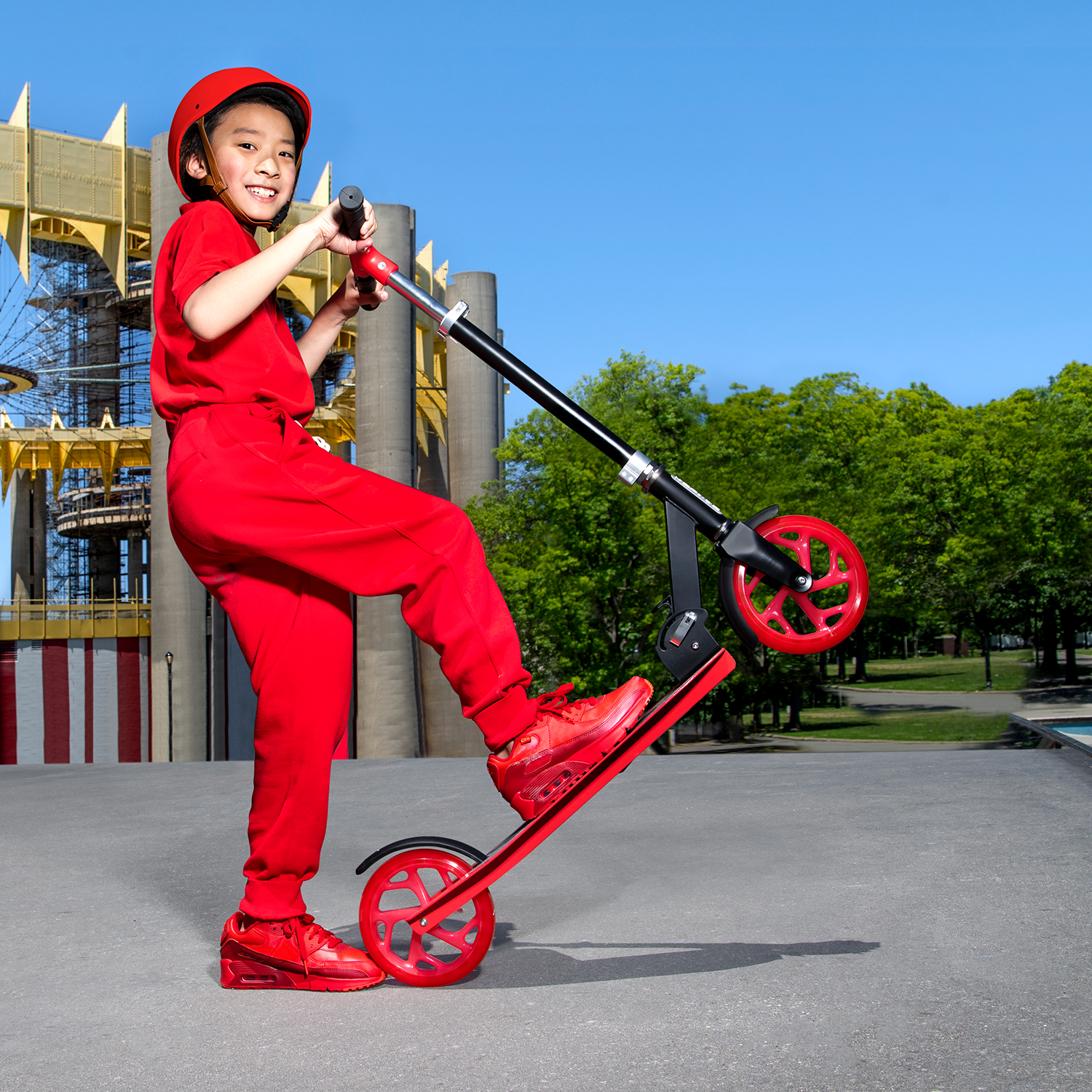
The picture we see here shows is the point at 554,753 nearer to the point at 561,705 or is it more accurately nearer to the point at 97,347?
the point at 561,705

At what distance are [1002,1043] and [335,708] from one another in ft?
5.84

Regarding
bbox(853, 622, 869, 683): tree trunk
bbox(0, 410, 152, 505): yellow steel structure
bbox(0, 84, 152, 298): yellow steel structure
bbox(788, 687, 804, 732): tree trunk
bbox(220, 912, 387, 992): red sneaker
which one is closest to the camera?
bbox(220, 912, 387, 992): red sneaker

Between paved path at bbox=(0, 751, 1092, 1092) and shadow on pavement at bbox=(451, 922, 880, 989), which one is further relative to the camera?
shadow on pavement at bbox=(451, 922, 880, 989)

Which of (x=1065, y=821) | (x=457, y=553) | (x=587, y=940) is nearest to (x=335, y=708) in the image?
(x=457, y=553)

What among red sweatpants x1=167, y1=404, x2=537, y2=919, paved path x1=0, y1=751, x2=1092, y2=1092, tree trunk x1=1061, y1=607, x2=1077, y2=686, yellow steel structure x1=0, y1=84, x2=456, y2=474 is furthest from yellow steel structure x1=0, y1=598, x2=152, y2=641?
red sweatpants x1=167, y1=404, x2=537, y2=919

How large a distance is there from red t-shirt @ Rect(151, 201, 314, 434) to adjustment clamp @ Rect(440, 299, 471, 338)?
412 mm

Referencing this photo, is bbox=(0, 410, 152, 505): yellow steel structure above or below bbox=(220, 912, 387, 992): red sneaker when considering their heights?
above

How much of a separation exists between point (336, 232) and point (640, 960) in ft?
7.04

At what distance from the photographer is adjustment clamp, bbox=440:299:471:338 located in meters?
3.09

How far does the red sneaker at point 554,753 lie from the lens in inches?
111

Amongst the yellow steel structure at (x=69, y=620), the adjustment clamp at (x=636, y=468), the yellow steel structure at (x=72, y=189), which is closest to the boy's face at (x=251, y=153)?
the adjustment clamp at (x=636, y=468)

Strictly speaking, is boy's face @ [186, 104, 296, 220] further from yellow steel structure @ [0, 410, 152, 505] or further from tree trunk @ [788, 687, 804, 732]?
yellow steel structure @ [0, 410, 152, 505]

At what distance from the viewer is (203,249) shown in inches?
117

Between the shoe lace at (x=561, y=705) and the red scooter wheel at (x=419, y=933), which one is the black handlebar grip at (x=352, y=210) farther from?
the red scooter wheel at (x=419, y=933)
